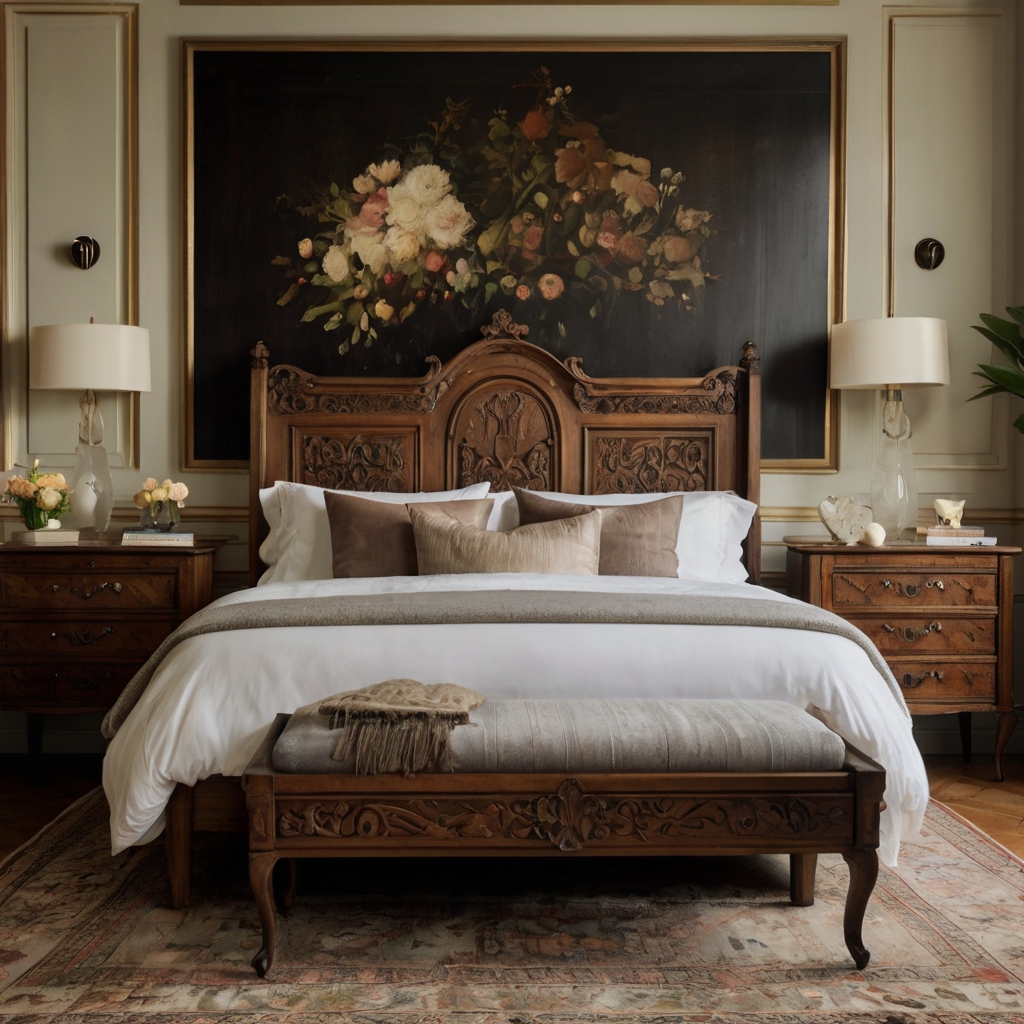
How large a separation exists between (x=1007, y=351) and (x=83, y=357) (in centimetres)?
368

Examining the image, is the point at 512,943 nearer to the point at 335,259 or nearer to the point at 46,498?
the point at 46,498

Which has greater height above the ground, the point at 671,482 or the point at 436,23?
the point at 436,23

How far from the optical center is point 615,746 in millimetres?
2051

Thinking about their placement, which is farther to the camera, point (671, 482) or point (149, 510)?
point (671, 482)

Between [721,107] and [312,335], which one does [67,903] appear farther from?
[721,107]

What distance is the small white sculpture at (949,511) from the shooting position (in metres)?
3.90

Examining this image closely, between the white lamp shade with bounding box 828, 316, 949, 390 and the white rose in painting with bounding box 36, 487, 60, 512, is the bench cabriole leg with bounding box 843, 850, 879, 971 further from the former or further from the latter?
the white rose in painting with bounding box 36, 487, 60, 512

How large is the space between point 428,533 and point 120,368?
1491 mm

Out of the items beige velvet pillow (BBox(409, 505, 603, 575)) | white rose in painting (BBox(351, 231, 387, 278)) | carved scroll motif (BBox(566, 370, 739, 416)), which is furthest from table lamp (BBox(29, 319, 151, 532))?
carved scroll motif (BBox(566, 370, 739, 416))

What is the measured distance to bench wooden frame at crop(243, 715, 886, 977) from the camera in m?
2.01

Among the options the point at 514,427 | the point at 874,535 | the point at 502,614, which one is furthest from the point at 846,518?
the point at 502,614

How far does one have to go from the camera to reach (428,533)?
11.2 ft

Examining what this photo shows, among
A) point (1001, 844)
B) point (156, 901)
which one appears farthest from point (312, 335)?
point (1001, 844)

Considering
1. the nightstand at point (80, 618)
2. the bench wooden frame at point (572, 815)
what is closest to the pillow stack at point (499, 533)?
the nightstand at point (80, 618)
